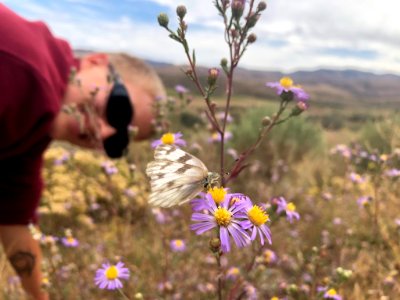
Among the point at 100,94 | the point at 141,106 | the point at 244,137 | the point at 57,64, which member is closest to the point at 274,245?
the point at 141,106

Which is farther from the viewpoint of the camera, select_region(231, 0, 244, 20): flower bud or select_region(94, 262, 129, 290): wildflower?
select_region(94, 262, 129, 290): wildflower

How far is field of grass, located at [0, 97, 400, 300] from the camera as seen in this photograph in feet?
7.02

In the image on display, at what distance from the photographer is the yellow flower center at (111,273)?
1532mm

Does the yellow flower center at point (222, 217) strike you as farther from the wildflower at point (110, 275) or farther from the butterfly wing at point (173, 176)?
the wildflower at point (110, 275)

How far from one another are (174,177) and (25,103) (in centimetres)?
181

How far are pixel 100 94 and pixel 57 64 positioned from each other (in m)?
0.34

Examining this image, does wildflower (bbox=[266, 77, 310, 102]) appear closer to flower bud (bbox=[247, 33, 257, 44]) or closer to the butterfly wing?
flower bud (bbox=[247, 33, 257, 44])

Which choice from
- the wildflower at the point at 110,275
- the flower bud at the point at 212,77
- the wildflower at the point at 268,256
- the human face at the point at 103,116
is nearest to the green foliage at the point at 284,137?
the human face at the point at 103,116

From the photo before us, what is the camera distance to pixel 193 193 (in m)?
0.83

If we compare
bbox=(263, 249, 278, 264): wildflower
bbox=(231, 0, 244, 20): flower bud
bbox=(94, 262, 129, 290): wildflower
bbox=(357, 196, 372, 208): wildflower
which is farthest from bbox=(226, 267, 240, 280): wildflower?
bbox=(231, 0, 244, 20): flower bud

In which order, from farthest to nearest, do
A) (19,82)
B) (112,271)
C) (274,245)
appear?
(274,245)
(19,82)
(112,271)

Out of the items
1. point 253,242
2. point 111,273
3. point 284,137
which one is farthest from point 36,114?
point 284,137

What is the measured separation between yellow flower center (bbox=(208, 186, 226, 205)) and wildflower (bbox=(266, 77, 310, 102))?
53 cm

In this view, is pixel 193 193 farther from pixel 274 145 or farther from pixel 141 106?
pixel 274 145
